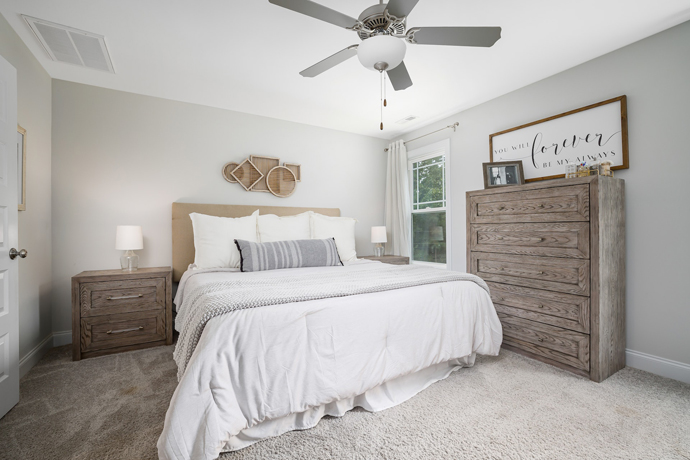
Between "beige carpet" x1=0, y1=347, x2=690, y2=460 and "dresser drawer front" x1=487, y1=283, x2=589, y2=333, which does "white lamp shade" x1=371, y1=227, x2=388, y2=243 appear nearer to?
"dresser drawer front" x1=487, y1=283, x2=589, y2=333

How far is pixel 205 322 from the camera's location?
140cm

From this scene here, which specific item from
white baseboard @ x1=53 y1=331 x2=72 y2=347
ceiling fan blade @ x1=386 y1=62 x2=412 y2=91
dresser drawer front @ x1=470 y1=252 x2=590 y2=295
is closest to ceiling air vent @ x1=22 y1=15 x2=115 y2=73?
ceiling fan blade @ x1=386 y1=62 x2=412 y2=91

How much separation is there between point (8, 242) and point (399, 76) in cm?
253

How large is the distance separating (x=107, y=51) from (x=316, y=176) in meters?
2.36

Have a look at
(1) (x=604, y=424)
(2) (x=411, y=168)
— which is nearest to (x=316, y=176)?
(2) (x=411, y=168)

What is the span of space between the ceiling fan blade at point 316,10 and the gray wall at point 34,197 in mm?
1981

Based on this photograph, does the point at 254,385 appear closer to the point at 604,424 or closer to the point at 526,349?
the point at 604,424

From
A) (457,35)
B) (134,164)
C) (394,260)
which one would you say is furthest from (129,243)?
(457,35)

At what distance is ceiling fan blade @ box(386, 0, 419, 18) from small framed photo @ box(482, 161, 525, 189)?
180 cm

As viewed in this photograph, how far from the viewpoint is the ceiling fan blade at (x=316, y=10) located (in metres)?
1.53

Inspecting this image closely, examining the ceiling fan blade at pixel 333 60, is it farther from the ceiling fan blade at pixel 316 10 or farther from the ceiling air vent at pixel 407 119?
the ceiling air vent at pixel 407 119

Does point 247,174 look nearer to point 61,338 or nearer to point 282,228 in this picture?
point 282,228

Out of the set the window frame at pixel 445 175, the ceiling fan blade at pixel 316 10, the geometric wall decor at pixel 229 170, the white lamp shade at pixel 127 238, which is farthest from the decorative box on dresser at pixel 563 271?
the white lamp shade at pixel 127 238

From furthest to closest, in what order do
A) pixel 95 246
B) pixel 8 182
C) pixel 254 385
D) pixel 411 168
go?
pixel 411 168
pixel 95 246
pixel 8 182
pixel 254 385
